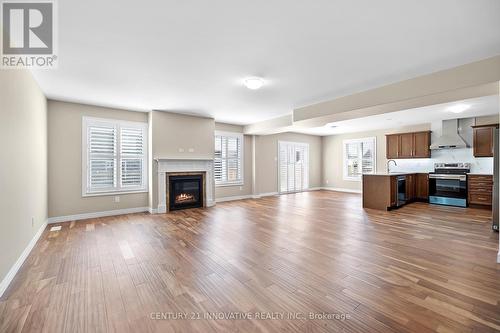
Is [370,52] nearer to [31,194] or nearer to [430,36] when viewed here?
[430,36]

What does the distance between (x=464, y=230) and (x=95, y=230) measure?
6634 millimetres

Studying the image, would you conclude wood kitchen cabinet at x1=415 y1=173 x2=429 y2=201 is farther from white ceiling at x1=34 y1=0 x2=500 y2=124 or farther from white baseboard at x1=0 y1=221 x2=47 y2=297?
white baseboard at x1=0 y1=221 x2=47 y2=297

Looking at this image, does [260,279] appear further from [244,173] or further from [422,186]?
[422,186]

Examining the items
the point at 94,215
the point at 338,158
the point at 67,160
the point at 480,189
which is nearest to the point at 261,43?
the point at 67,160

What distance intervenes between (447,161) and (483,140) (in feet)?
3.48

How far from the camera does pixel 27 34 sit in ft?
7.83

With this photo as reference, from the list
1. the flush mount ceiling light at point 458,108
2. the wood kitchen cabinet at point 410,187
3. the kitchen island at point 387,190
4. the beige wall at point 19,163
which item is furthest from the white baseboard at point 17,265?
the wood kitchen cabinet at point 410,187

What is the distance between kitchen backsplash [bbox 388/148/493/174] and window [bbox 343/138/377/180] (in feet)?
2.87

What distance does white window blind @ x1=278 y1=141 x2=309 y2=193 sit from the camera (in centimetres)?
900

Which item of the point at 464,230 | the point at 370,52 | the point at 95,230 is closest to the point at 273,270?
the point at 370,52

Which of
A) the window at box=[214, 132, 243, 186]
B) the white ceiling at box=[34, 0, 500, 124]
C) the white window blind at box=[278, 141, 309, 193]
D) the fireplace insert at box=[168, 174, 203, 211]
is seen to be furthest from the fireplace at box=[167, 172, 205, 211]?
the white window blind at box=[278, 141, 309, 193]

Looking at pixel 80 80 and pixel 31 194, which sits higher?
pixel 80 80

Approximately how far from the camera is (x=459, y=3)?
1923 millimetres

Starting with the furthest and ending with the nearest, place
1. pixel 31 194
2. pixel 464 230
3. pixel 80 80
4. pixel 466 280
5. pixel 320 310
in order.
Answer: pixel 464 230 → pixel 80 80 → pixel 31 194 → pixel 466 280 → pixel 320 310
